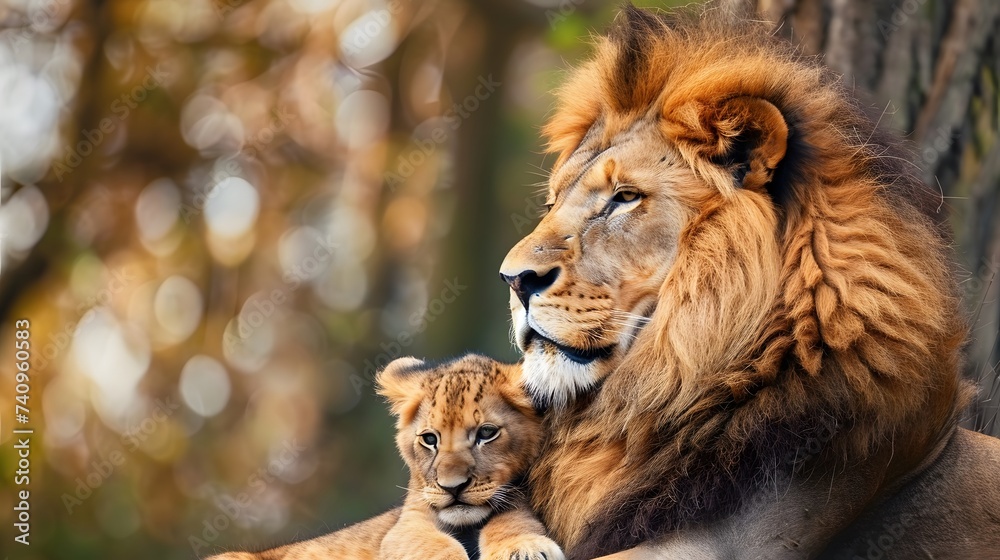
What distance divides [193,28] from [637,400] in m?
6.74

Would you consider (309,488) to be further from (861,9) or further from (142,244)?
(861,9)

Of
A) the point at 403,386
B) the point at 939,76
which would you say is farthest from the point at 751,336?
the point at 939,76

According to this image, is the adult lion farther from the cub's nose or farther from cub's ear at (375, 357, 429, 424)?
cub's ear at (375, 357, 429, 424)

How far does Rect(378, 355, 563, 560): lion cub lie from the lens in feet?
8.96

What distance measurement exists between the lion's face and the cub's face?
28 cm

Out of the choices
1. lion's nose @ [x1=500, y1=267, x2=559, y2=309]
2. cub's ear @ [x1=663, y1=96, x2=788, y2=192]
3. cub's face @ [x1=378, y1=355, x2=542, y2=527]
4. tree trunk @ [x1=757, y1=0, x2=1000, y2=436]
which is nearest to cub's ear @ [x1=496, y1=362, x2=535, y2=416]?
cub's face @ [x1=378, y1=355, x2=542, y2=527]

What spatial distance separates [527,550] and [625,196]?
3.03ft

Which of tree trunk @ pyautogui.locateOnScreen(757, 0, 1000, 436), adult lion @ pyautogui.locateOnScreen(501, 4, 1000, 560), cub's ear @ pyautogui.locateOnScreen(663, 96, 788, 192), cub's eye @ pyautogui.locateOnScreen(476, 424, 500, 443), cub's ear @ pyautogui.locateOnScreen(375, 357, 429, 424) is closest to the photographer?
adult lion @ pyautogui.locateOnScreen(501, 4, 1000, 560)

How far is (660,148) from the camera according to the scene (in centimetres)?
266

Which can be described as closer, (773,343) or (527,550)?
(773,343)

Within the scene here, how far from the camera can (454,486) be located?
109 inches

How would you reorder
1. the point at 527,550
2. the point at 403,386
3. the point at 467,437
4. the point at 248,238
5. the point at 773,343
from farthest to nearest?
the point at 248,238 → the point at 403,386 → the point at 467,437 → the point at 527,550 → the point at 773,343

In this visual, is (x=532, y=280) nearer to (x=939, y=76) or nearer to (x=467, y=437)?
(x=467, y=437)

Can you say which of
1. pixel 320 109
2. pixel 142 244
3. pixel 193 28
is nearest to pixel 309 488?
pixel 142 244
